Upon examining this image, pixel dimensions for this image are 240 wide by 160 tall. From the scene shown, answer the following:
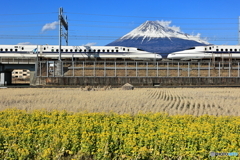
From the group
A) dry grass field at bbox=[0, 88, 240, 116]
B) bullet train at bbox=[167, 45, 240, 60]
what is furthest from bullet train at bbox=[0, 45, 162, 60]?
dry grass field at bbox=[0, 88, 240, 116]

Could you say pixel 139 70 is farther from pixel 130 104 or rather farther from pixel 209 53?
pixel 130 104

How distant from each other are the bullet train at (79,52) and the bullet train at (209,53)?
4.49 meters

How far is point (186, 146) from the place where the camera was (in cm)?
873

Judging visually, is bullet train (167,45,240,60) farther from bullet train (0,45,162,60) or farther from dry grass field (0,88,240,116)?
dry grass field (0,88,240,116)

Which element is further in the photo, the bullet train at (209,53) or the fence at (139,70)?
the bullet train at (209,53)

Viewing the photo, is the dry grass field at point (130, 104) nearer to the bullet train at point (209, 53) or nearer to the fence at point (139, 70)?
the fence at point (139, 70)

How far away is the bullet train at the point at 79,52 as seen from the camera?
59.9 meters

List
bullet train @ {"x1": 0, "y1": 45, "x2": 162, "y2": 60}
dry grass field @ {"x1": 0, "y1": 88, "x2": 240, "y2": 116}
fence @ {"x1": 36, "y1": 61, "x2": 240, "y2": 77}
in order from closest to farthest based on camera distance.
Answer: dry grass field @ {"x1": 0, "y1": 88, "x2": 240, "y2": 116} < fence @ {"x1": 36, "y1": 61, "x2": 240, "y2": 77} < bullet train @ {"x1": 0, "y1": 45, "x2": 162, "y2": 60}

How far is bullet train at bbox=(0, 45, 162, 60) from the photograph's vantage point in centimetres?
5994

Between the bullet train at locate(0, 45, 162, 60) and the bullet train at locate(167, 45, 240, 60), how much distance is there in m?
4.49

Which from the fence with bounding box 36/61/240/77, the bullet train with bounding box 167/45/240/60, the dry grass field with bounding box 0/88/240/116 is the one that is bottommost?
the dry grass field with bounding box 0/88/240/116

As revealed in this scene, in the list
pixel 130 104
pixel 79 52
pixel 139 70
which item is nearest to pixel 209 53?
pixel 139 70

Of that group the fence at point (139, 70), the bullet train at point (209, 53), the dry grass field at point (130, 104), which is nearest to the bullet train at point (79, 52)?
the bullet train at point (209, 53)

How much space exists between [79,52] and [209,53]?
28.4 metres
